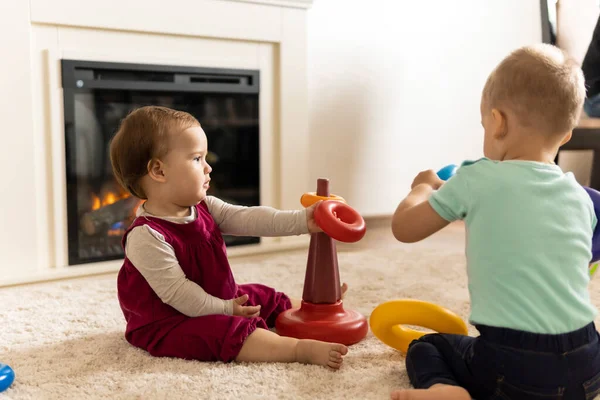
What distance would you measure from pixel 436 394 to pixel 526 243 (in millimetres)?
258

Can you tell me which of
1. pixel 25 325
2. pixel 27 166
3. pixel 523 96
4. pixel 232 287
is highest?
pixel 523 96

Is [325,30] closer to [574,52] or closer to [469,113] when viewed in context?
[469,113]

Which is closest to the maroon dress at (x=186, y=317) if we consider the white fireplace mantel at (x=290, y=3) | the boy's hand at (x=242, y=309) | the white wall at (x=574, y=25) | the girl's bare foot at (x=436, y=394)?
the boy's hand at (x=242, y=309)

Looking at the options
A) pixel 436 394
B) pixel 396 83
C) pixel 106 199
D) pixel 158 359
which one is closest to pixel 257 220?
pixel 158 359

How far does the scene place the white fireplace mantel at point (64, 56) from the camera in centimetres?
193

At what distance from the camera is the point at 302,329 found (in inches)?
53.7

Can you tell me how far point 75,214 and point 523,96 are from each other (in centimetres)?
145

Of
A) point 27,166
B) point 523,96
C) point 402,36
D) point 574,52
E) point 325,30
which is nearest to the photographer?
point 523,96

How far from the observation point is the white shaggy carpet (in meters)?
1.15

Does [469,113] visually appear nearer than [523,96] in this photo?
No

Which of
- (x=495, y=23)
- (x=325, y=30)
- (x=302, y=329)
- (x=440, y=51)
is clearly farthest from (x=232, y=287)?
(x=495, y=23)

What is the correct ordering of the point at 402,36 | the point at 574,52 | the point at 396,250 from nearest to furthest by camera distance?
the point at 396,250, the point at 402,36, the point at 574,52

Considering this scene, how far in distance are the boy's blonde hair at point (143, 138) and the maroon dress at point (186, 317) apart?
105 millimetres

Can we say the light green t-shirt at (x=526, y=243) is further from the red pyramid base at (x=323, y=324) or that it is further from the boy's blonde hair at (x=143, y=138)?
the boy's blonde hair at (x=143, y=138)
